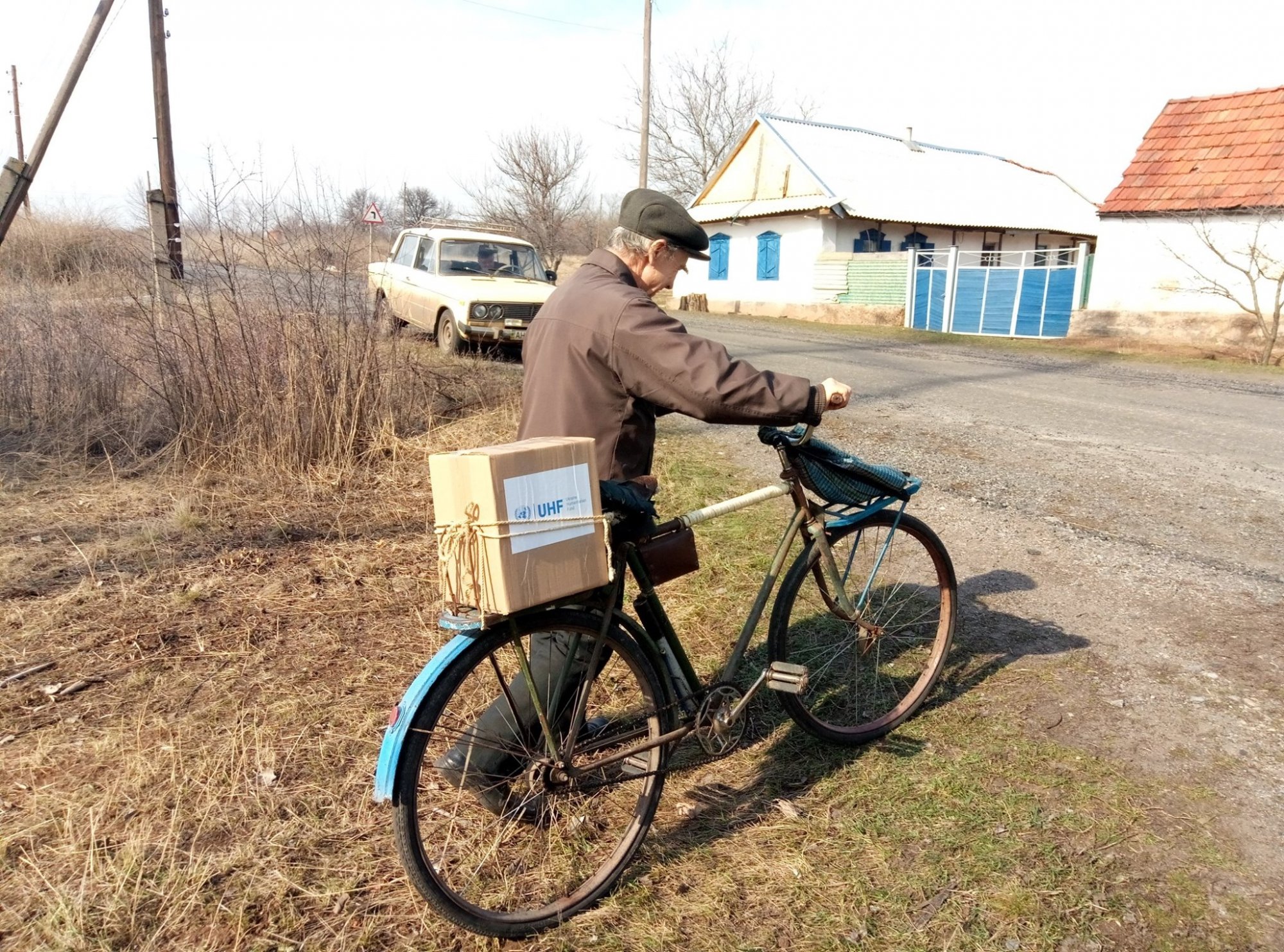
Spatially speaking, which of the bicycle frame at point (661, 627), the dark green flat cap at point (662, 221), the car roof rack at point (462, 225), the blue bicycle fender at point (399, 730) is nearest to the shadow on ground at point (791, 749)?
the bicycle frame at point (661, 627)

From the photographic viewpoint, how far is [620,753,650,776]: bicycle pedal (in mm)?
2549

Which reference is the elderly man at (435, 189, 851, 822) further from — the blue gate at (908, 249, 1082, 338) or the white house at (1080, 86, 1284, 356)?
the blue gate at (908, 249, 1082, 338)

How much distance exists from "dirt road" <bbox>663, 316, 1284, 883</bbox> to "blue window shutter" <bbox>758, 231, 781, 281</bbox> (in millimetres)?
17376

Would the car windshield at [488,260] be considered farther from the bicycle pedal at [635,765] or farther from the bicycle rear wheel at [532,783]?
the bicycle pedal at [635,765]

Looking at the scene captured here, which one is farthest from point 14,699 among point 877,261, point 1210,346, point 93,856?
point 877,261

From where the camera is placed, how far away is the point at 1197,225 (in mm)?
16375

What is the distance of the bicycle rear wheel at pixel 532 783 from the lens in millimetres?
2289

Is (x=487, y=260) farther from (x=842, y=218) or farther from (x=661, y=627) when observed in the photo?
(x=842, y=218)

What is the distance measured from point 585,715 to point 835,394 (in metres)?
1.18

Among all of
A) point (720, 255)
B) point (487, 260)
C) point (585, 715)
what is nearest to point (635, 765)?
point (585, 715)

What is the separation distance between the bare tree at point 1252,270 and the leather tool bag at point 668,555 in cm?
1640

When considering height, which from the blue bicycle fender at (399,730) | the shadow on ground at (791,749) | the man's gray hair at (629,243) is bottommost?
the shadow on ground at (791,749)

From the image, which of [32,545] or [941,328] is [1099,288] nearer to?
[941,328]

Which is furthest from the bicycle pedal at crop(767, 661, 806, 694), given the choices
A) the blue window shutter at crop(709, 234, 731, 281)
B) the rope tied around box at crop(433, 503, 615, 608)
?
the blue window shutter at crop(709, 234, 731, 281)
